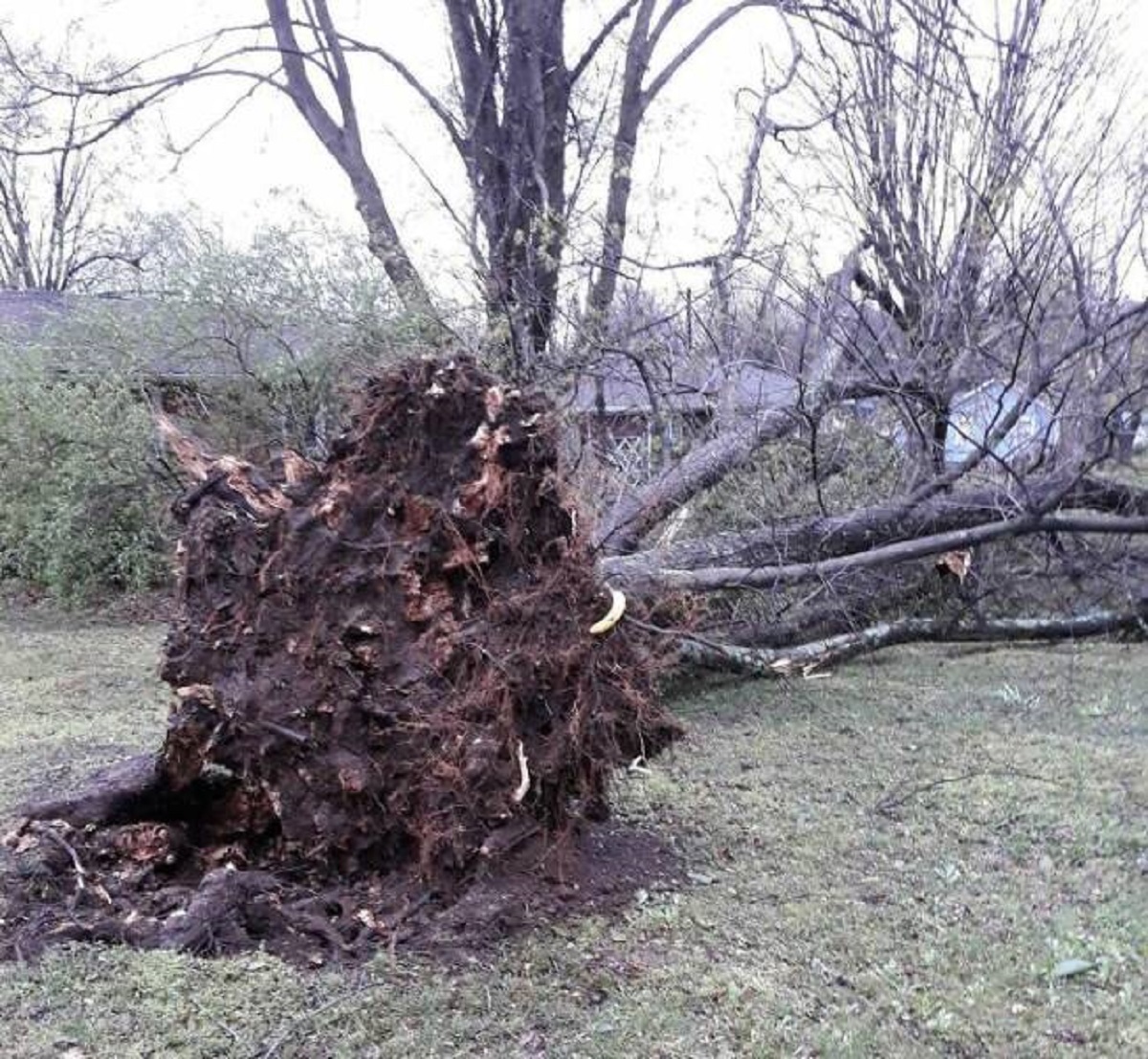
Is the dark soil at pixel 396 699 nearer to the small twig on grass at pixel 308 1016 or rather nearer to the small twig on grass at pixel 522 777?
the small twig on grass at pixel 522 777

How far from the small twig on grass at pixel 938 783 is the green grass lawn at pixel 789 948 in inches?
0.5

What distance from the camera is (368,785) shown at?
3301 mm

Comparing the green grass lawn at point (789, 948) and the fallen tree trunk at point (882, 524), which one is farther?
the fallen tree trunk at point (882, 524)

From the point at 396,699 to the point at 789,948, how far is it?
137 cm

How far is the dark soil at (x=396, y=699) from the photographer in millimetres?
3186

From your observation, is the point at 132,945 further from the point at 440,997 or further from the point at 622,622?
the point at 622,622

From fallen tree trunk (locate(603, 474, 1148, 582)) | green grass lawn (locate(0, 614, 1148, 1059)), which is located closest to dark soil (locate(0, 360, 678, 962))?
green grass lawn (locate(0, 614, 1148, 1059))

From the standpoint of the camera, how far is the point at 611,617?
10.9ft

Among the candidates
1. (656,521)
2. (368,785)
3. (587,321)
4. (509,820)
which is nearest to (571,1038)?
(509,820)

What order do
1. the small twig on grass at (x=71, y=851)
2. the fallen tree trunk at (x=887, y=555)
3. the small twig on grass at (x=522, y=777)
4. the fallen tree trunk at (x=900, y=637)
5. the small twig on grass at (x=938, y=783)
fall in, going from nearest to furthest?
the small twig on grass at (x=522, y=777) → the small twig on grass at (x=71, y=851) → the small twig on grass at (x=938, y=783) → the fallen tree trunk at (x=887, y=555) → the fallen tree trunk at (x=900, y=637)

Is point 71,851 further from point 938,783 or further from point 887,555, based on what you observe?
point 887,555

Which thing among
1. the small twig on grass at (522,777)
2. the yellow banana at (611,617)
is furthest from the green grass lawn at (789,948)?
the yellow banana at (611,617)

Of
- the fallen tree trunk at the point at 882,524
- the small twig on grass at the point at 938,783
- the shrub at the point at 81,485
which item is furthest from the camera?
the shrub at the point at 81,485


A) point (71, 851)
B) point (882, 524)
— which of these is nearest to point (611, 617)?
point (71, 851)
